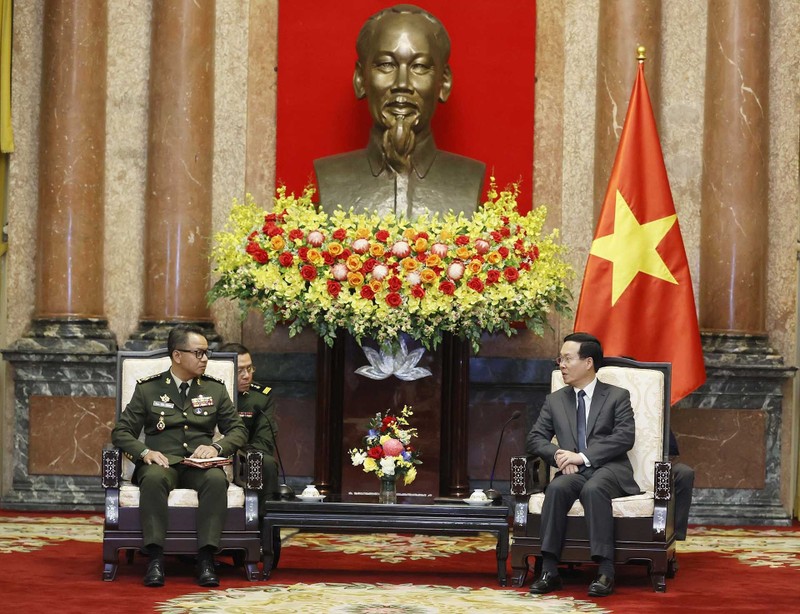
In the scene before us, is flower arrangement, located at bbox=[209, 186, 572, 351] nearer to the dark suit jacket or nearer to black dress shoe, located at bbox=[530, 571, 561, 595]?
the dark suit jacket

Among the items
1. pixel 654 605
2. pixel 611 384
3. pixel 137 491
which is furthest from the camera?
pixel 611 384

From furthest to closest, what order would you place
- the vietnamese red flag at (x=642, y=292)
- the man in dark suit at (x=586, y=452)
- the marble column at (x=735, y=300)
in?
the marble column at (x=735, y=300) < the vietnamese red flag at (x=642, y=292) < the man in dark suit at (x=586, y=452)

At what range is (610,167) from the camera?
9617 mm

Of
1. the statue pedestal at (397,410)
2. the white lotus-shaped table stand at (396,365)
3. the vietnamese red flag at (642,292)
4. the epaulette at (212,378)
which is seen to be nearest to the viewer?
the epaulette at (212,378)

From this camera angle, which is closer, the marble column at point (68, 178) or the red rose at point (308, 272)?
the red rose at point (308, 272)

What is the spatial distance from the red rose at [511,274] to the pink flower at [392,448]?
1.22 meters

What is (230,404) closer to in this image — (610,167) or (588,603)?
(588,603)

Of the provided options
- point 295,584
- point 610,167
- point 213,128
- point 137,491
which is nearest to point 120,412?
point 137,491

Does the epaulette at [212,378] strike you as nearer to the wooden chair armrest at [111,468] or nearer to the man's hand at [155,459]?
the man's hand at [155,459]

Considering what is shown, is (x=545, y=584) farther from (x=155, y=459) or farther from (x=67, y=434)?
(x=67, y=434)

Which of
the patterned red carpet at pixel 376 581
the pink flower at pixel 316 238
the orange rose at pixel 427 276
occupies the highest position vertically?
the pink flower at pixel 316 238

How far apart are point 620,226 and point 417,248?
5.18 feet

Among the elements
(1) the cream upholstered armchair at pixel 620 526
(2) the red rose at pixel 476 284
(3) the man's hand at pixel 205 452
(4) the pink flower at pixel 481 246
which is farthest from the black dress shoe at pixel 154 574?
(4) the pink flower at pixel 481 246

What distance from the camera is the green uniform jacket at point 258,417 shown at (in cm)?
751
